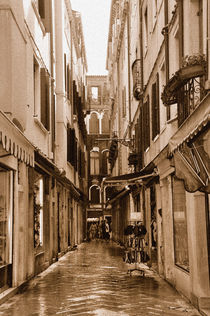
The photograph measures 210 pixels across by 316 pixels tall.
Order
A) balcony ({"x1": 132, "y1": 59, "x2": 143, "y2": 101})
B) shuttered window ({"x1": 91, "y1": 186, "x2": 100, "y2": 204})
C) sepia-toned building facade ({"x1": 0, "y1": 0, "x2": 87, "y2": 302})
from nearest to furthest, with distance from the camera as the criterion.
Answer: sepia-toned building facade ({"x1": 0, "y1": 0, "x2": 87, "y2": 302}), balcony ({"x1": 132, "y1": 59, "x2": 143, "y2": 101}), shuttered window ({"x1": 91, "y1": 186, "x2": 100, "y2": 204})

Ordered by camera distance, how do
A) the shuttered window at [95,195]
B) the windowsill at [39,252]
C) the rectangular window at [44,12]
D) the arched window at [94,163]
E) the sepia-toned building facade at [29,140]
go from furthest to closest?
the arched window at [94,163], the shuttered window at [95,195], the rectangular window at [44,12], the windowsill at [39,252], the sepia-toned building facade at [29,140]

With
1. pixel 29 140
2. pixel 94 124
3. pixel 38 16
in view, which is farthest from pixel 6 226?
pixel 94 124

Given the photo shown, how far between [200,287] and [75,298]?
8.31ft

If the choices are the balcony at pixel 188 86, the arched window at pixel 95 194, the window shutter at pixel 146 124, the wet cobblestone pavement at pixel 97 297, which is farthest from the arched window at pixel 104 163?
the balcony at pixel 188 86

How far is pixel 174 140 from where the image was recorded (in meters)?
8.88

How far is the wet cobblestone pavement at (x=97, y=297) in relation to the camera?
9.09 metres

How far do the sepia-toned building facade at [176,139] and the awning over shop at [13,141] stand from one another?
247cm

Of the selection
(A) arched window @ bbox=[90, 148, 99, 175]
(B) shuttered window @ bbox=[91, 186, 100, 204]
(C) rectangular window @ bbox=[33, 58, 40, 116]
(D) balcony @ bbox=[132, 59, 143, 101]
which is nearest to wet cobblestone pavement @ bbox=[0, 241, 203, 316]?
(C) rectangular window @ bbox=[33, 58, 40, 116]

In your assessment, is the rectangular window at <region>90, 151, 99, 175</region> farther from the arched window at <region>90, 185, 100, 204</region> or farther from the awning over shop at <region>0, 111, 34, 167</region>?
the awning over shop at <region>0, 111, 34, 167</region>

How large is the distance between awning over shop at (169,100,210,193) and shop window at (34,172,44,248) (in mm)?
8062

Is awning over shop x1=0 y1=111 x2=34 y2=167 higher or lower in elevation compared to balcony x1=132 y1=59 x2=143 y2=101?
lower

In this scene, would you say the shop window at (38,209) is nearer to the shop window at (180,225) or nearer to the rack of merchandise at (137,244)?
the rack of merchandise at (137,244)

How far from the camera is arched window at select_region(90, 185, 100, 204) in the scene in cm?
5678

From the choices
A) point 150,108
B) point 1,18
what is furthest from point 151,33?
point 1,18
